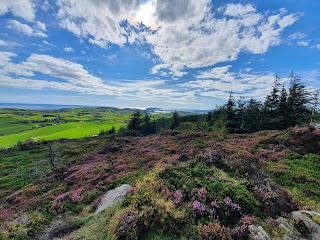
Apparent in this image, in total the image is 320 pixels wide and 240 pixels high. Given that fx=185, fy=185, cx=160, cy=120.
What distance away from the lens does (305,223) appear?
7746mm

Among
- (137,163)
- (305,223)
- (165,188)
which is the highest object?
(165,188)

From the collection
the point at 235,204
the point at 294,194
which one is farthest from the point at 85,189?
the point at 294,194

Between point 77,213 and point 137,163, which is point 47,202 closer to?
point 77,213

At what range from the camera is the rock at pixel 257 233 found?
21.7ft

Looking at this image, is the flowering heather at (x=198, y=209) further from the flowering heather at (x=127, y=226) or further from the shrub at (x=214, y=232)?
the flowering heather at (x=127, y=226)

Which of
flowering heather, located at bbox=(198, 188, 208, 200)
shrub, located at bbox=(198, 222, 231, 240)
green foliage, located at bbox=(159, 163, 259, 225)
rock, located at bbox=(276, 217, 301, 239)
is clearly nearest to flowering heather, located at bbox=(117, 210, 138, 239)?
shrub, located at bbox=(198, 222, 231, 240)

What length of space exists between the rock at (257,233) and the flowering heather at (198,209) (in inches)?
71.4

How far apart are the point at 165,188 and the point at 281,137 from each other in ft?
73.5

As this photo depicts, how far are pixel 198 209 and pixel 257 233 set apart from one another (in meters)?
2.25

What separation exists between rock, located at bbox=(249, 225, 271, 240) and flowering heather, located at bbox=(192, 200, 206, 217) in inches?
71.4

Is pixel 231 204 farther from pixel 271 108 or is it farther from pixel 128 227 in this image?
pixel 271 108

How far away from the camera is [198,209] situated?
25.8 feet

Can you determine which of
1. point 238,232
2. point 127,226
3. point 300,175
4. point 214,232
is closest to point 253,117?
point 300,175

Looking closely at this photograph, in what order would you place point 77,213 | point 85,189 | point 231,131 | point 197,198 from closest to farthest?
1. point 197,198
2. point 77,213
3. point 85,189
4. point 231,131
